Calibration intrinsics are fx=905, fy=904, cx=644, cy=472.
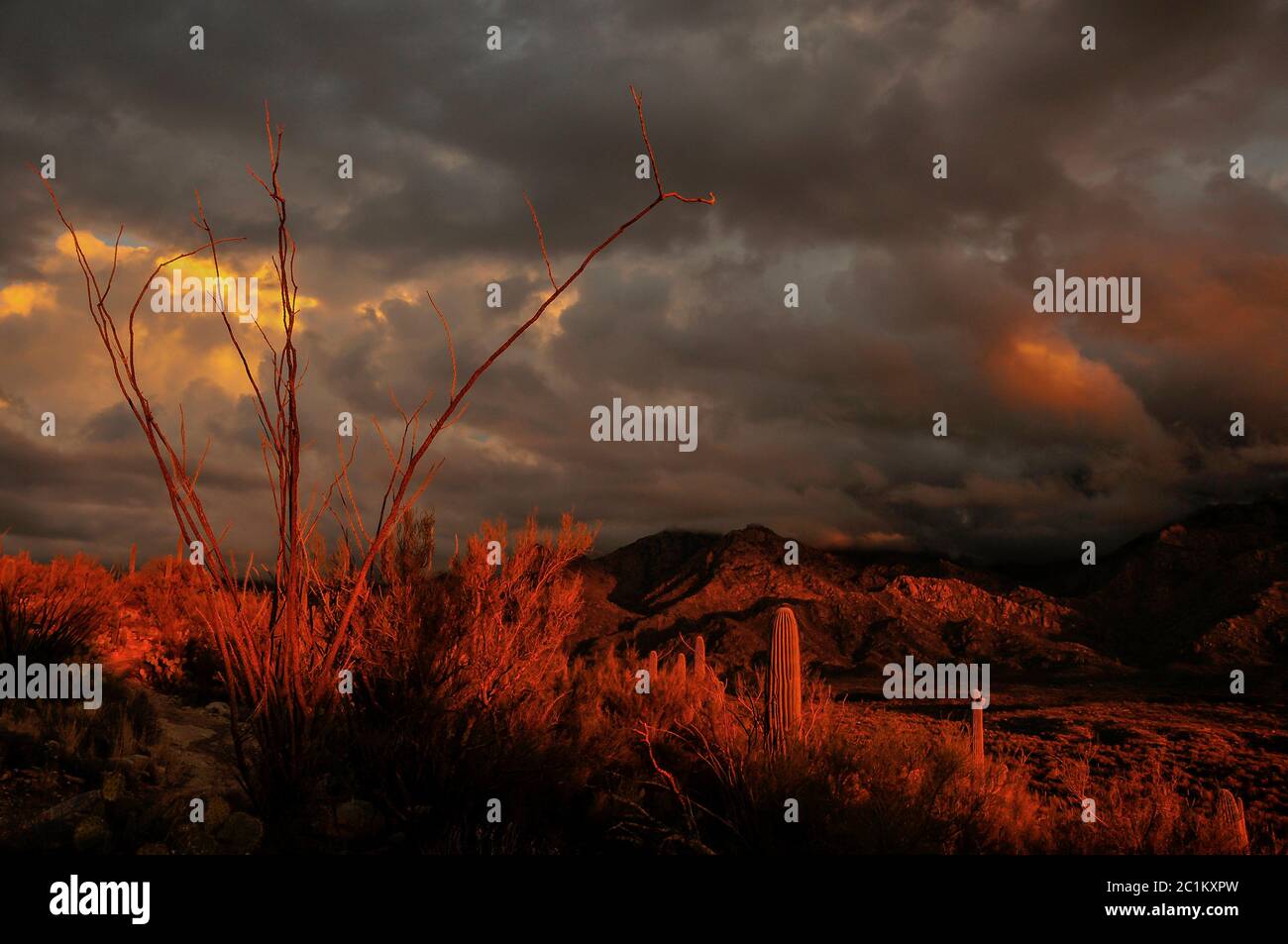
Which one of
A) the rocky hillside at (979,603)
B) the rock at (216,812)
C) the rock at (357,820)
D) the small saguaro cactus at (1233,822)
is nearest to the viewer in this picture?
the rock at (216,812)

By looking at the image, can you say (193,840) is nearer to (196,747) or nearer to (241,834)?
(241,834)

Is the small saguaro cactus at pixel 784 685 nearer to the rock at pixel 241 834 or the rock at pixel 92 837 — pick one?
the rock at pixel 241 834

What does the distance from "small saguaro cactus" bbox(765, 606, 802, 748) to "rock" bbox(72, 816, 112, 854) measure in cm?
507

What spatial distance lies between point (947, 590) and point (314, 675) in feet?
219

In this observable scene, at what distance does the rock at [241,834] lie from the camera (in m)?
4.58

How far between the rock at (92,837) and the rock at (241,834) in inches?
23.2

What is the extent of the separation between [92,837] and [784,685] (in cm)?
569

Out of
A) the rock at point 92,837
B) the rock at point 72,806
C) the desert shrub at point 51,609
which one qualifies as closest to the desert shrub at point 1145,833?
the rock at point 92,837

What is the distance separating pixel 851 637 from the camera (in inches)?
2309

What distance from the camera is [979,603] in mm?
65562

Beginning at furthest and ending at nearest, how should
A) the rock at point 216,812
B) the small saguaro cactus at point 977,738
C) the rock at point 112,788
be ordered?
1. the small saguaro cactus at point 977,738
2. the rock at point 112,788
3. the rock at point 216,812

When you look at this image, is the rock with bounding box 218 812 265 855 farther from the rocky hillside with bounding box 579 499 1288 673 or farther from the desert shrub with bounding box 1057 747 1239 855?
the rocky hillside with bounding box 579 499 1288 673
